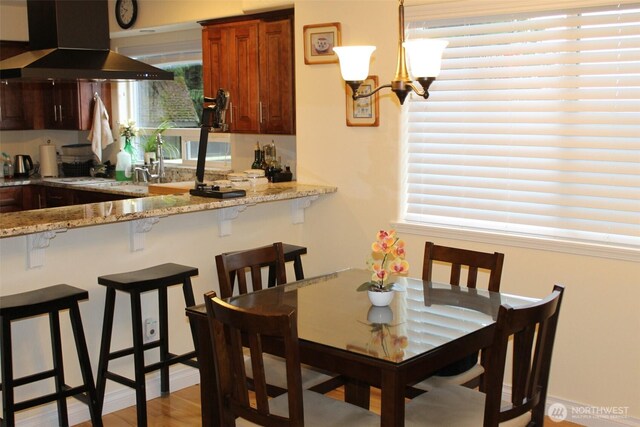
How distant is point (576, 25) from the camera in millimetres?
3572

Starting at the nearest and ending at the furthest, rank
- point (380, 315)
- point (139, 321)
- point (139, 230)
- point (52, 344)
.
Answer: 1. point (380, 315)
2. point (52, 344)
3. point (139, 321)
4. point (139, 230)

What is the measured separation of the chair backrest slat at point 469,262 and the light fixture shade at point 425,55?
0.94 m

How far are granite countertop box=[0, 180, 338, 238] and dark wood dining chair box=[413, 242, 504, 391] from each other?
3.99ft

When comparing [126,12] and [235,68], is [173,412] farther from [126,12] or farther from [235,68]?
[126,12]

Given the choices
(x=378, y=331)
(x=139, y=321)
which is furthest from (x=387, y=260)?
(x=139, y=321)

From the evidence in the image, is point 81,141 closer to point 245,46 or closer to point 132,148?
point 132,148

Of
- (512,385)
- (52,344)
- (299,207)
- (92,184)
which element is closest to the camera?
(512,385)

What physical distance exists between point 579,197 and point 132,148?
4460 mm

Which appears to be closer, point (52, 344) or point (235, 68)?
point (52, 344)

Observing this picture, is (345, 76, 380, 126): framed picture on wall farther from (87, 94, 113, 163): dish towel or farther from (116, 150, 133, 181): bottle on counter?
(87, 94, 113, 163): dish towel

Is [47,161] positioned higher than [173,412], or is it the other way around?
[47,161]

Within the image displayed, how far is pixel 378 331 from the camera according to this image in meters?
2.58

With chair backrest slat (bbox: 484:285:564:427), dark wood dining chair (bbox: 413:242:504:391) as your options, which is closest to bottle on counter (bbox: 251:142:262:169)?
dark wood dining chair (bbox: 413:242:504:391)

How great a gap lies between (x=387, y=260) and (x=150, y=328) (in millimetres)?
1883
